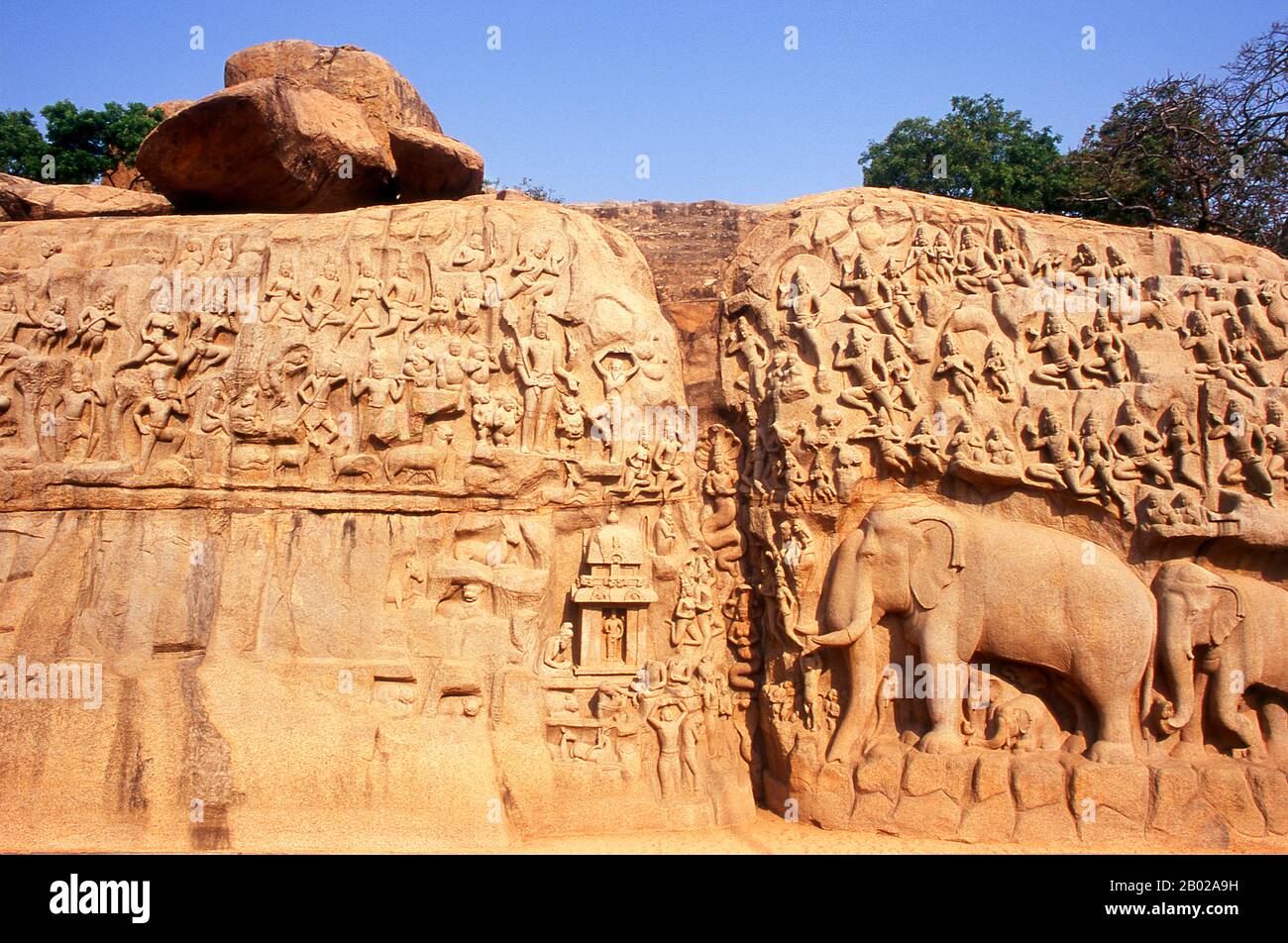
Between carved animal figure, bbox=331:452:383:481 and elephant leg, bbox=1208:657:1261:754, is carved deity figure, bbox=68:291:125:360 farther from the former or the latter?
elephant leg, bbox=1208:657:1261:754

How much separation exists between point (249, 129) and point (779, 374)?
5515mm

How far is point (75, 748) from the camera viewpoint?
24.5ft

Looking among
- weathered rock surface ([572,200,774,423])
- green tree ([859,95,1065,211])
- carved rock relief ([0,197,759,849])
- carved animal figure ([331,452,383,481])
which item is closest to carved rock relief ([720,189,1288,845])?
weathered rock surface ([572,200,774,423])

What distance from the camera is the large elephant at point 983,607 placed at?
780cm

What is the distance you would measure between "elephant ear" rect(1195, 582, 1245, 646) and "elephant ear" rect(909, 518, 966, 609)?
187cm

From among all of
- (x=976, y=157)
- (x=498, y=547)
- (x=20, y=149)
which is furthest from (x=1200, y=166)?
(x=20, y=149)

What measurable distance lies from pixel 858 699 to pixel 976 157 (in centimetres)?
1742

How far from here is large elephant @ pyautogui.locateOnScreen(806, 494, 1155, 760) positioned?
7797 mm

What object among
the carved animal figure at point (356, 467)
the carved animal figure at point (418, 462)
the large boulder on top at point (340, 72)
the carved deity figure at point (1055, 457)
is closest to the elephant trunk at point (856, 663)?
the carved deity figure at point (1055, 457)

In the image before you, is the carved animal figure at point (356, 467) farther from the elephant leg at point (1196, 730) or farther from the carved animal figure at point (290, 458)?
the elephant leg at point (1196, 730)

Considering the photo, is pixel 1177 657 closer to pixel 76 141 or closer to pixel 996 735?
pixel 996 735

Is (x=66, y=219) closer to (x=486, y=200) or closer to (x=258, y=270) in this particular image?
(x=258, y=270)

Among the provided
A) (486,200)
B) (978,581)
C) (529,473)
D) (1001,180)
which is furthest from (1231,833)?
(1001,180)

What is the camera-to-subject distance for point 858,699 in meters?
8.20
